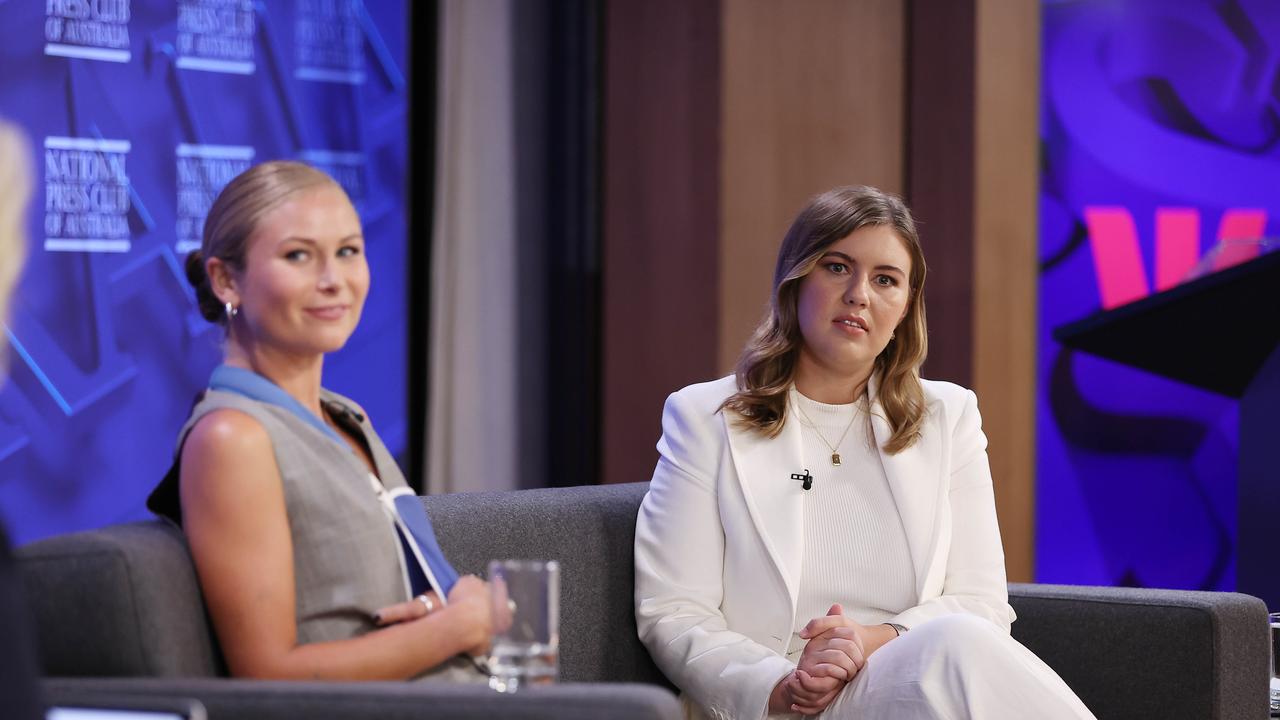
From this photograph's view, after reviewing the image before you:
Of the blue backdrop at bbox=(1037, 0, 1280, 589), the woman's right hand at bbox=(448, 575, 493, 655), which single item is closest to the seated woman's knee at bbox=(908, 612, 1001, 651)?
the woman's right hand at bbox=(448, 575, 493, 655)

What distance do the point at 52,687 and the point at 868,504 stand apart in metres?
1.50

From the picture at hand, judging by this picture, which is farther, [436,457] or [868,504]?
[436,457]

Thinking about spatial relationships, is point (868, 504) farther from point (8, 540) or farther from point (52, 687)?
point (8, 540)

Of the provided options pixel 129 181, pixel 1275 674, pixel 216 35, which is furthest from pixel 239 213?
pixel 216 35

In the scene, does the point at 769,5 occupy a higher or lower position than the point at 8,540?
higher

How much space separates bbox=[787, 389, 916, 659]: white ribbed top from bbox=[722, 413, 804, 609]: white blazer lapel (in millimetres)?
35

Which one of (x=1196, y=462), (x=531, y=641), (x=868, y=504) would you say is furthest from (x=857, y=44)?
(x=531, y=641)

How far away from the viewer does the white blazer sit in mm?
2662

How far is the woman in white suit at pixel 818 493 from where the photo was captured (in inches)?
104

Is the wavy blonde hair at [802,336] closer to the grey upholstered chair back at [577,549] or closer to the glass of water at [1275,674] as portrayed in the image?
the grey upholstered chair back at [577,549]

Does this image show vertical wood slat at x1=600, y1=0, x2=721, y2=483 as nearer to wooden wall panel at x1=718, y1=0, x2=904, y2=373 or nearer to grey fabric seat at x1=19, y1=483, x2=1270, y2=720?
wooden wall panel at x1=718, y1=0, x2=904, y2=373

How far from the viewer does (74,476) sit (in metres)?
4.21

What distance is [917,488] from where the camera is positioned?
9.11ft

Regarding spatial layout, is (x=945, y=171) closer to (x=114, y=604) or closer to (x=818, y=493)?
(x=818, y=493)
